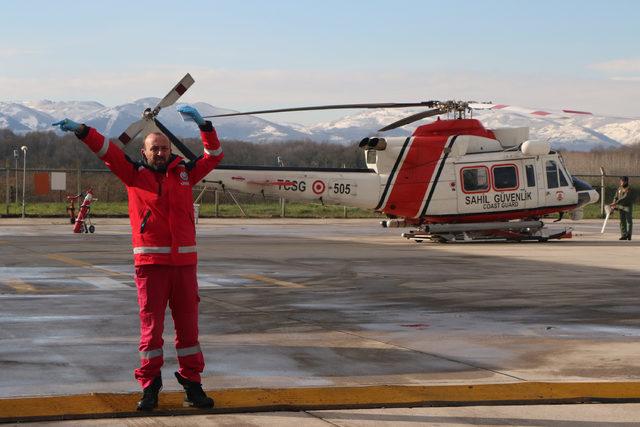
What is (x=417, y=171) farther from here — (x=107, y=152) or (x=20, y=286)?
(x=107, y=152)

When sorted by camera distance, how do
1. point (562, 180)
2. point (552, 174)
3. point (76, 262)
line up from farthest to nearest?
point (562, 180)
point (552, 174)
point (76, 262)

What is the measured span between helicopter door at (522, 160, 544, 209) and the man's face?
837 inches

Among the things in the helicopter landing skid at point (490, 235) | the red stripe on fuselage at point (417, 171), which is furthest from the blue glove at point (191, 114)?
the helicopter landing skid at point (490, 235)

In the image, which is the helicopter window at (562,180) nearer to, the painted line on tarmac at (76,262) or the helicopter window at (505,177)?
the helicopter window at (505,177)

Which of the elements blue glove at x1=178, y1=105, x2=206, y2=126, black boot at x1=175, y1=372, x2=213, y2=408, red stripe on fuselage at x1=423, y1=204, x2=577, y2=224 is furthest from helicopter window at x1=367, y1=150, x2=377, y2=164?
black boot at x1=175, y1=372, x2=213, y2=408

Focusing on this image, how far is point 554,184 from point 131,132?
38.5 feet

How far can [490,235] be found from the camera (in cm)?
2886

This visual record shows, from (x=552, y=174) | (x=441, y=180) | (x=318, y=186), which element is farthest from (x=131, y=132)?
(x=552, y=174)

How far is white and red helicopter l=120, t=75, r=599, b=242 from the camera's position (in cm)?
2805

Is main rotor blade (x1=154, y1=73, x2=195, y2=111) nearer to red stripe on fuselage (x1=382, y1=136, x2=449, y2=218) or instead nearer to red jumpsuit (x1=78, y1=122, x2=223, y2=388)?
red jumpsuit (x1=78, y1=122, x2=223, y2=388)

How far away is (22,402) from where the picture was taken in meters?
8.03

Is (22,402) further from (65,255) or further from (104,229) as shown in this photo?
(104,229)

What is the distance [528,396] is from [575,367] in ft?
5.11

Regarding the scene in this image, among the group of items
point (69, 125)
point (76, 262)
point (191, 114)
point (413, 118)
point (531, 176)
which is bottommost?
point (76, 262)
